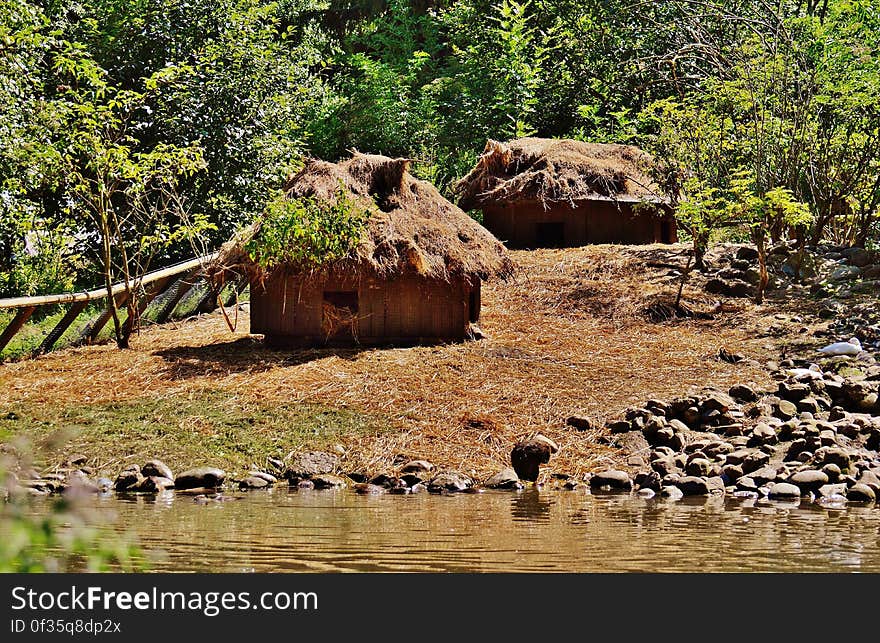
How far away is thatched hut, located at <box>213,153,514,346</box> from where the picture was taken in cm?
1209

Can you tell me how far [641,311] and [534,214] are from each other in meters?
4.85

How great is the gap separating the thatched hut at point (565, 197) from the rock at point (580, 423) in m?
8.55

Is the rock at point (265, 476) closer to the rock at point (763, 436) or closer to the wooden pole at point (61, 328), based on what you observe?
the rock at point (763, 436)

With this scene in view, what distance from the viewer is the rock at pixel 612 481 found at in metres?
8.56

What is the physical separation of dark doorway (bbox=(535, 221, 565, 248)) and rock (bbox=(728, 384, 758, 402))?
8.40m

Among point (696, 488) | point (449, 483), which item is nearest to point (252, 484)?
point (449, 483)

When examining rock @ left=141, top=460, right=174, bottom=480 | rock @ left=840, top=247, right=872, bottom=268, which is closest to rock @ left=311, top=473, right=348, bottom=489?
rock @ left=141, top=460, right=174, bottom=480

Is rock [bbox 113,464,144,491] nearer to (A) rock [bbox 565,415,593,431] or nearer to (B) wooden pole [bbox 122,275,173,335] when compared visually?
(A) rock [bbox 565,415,593,431]

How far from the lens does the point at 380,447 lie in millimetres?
9320

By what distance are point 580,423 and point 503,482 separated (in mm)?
1511

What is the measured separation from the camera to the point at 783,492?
26.6ft

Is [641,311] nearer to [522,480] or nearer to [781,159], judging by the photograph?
[781,159]

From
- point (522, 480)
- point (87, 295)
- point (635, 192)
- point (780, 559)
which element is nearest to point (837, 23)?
point (635, 192)

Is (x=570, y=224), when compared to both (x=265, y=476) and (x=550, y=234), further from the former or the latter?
(x=265, y=476)
